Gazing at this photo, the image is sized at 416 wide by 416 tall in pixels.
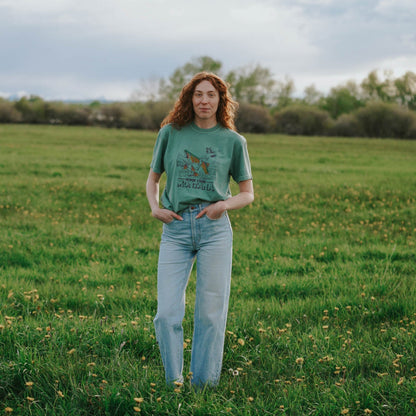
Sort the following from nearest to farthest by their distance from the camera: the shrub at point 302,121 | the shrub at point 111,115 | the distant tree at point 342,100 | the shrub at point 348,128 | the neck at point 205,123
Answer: the neck at point 205,123
the shrub at point 348,128
the shrub at point 302,121
the shrub at point 111,115
the distant tree at point 342,100

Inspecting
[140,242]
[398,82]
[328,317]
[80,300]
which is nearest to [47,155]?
[140,242]

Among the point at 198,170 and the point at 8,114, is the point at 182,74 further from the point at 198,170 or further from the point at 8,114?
the point at 198,170

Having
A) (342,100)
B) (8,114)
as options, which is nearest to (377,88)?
(342,100)

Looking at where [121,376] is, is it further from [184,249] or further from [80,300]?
[80,300]

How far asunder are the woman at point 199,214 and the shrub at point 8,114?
7330 cm

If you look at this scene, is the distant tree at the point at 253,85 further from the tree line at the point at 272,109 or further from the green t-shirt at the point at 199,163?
the green t-shirt at the point at 199,163

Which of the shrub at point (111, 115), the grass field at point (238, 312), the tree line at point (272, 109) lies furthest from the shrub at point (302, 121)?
the grass field at point (238, 312)

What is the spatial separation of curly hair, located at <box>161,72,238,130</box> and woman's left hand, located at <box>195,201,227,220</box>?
0.67 metres

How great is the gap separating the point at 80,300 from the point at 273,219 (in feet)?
20.6

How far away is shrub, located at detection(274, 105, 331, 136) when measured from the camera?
64.1 meters

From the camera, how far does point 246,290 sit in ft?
20.9

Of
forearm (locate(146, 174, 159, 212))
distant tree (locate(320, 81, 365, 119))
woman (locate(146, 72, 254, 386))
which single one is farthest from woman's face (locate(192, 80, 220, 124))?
distant tree (locate(320, 81, 365, 119))

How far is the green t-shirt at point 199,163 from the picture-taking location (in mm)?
3615

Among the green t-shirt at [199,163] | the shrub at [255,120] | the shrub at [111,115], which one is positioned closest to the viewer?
the green t-shirt at [199,163]
